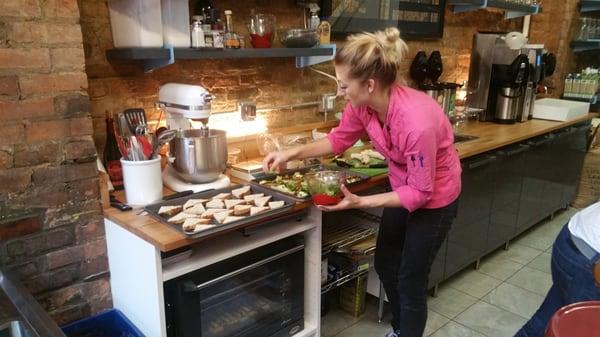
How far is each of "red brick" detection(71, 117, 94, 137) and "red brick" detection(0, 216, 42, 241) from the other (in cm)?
31

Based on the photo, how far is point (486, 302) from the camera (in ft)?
8.82

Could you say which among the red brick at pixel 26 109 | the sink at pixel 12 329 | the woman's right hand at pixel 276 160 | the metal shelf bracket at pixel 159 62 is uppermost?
the metal shelf bracket at pixel 159 62

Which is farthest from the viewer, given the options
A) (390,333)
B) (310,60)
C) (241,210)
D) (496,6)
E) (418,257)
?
(496,6)

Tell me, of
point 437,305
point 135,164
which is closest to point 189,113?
point 135,164

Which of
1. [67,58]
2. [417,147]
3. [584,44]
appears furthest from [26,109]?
[584,44]

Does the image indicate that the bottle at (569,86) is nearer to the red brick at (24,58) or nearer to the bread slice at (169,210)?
the bread slice at (169,210)

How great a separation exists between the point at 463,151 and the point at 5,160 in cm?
210

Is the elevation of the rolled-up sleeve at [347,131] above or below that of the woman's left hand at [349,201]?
above

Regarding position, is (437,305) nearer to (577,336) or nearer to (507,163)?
(507,163)

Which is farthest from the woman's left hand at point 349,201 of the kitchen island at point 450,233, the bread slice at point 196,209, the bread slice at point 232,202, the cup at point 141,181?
the cup at point 141,181

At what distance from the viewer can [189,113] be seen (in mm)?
1760

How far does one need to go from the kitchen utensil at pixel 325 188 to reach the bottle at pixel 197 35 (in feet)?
2.31

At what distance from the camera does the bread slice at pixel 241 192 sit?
5.93 ft

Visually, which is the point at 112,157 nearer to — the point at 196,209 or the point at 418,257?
the point at 196,209
